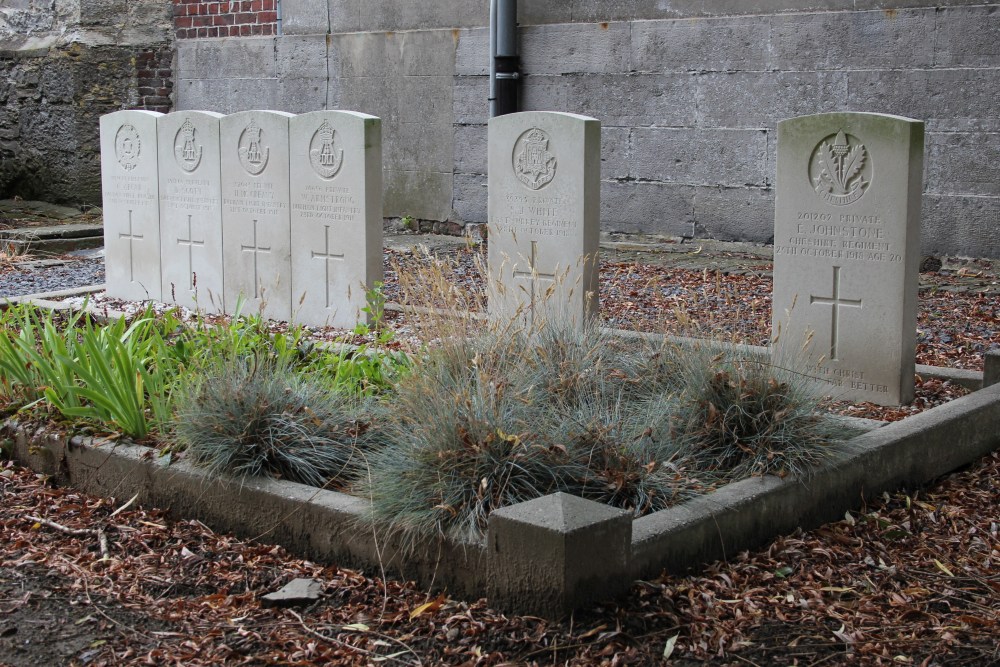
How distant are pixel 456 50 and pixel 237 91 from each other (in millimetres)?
3118

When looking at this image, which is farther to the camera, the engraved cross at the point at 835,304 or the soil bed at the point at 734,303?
the soil bed at the point at 734,303

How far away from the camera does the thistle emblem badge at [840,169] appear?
5754 millimetres

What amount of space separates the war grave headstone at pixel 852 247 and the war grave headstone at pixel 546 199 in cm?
118

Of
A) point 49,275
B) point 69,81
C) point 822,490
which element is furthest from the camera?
point 69,81

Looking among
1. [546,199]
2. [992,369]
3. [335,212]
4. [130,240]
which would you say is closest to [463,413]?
[992,369]

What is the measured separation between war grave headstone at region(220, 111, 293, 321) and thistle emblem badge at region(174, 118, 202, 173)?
323mm

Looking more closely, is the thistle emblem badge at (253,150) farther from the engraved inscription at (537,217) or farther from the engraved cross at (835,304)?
the engraved cross at (835,304)

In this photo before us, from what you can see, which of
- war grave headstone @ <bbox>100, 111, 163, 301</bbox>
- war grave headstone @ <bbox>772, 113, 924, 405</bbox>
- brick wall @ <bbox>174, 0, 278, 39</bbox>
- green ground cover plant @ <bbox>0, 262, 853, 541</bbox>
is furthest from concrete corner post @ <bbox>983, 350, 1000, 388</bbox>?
brick wall @ <bbox>174, 0, 278, 39</bbox>

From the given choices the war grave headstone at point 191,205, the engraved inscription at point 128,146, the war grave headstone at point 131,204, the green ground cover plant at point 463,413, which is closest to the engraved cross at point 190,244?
the war grave headstone at point 191,205

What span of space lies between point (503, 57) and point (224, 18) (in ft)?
13.3

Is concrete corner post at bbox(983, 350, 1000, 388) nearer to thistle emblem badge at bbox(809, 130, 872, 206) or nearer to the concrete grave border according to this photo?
the concrete grave border

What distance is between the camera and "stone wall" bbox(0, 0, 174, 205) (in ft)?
44.4

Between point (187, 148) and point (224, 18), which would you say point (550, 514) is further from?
point (224, 18)

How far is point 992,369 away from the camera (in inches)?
224
